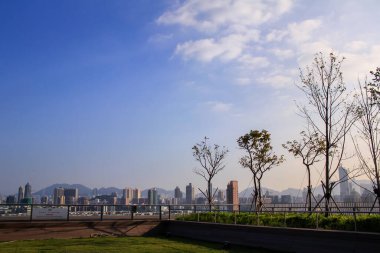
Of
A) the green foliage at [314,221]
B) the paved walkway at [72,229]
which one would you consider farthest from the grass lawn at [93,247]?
the green foliage at [314,221]

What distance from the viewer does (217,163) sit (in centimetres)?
3722

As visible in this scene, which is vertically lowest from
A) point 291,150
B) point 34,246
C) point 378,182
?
point 34,246

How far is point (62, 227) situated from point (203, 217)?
8.55 metres

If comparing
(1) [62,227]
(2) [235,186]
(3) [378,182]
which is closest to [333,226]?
(3) [378,182]

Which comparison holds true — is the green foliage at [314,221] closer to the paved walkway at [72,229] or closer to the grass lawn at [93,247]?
the grass lawn at [93,247]

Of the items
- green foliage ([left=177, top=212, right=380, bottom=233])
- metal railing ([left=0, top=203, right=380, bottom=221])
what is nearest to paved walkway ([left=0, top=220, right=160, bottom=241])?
metal railing ([left=0, top=203, right=380, bottom=221])

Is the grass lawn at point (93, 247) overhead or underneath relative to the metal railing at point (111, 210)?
underneath

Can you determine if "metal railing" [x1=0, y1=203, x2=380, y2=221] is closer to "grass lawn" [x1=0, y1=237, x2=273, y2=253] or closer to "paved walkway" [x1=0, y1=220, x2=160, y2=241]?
"paved walkway" [x1=0, y1=220, x2=160, y2=241]

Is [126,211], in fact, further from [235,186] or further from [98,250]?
[235,186]

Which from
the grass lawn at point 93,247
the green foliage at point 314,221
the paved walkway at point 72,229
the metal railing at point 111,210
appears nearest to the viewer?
the green foliage at point 314,221

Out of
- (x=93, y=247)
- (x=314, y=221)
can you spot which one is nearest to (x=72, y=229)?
(x=93, y=247)

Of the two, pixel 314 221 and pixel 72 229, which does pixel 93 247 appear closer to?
pixel 72 229

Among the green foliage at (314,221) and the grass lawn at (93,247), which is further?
the grass lawn at (93,247)

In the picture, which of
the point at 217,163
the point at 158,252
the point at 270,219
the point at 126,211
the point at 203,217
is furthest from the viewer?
the point at 217,163
